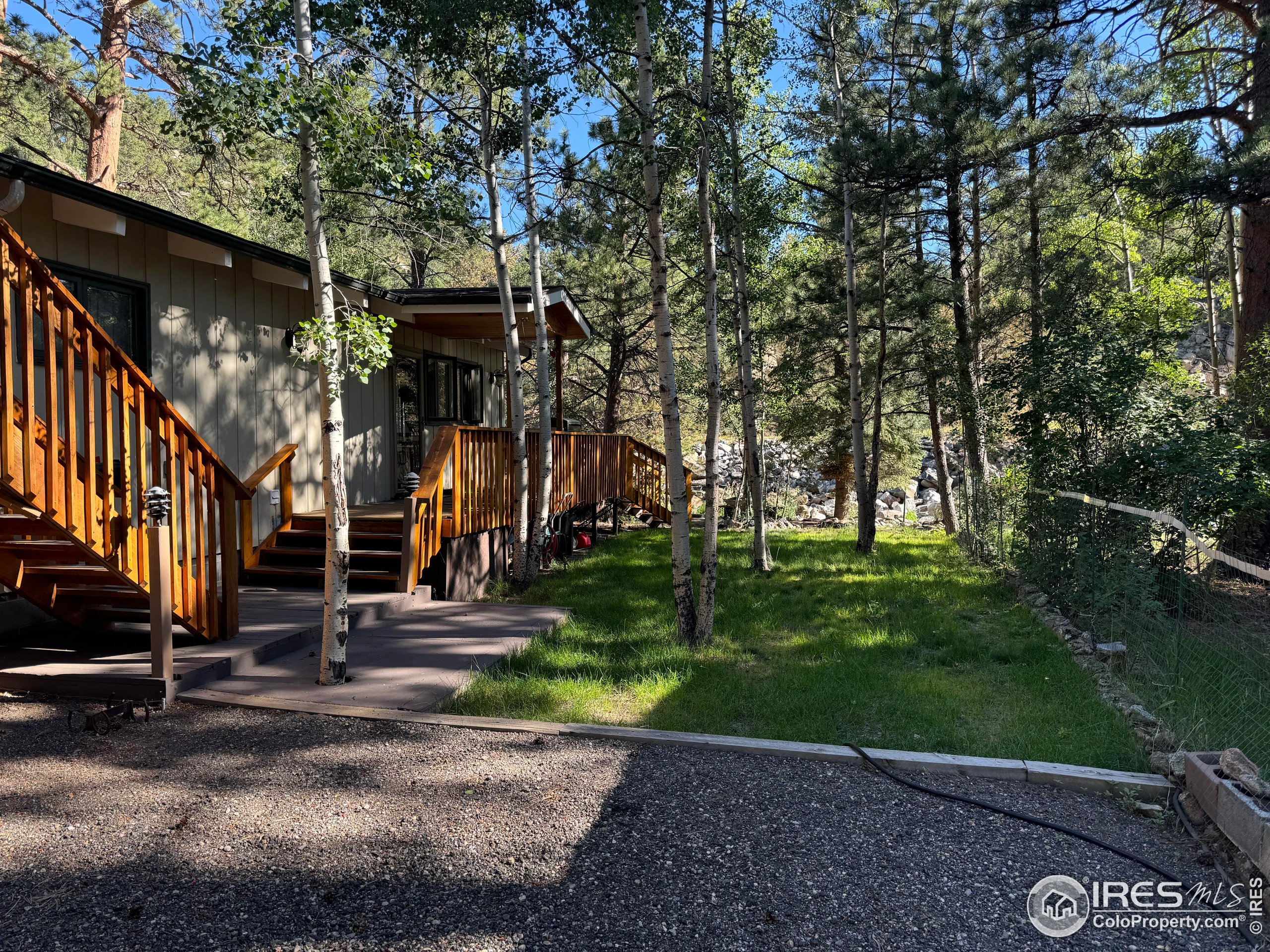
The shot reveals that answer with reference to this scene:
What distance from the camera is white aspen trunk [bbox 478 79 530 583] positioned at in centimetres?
888

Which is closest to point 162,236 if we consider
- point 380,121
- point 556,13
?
point 380,121

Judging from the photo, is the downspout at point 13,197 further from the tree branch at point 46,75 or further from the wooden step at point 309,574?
the tree branch at point 46,75

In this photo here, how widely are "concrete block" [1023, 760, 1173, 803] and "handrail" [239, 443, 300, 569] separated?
249 inches

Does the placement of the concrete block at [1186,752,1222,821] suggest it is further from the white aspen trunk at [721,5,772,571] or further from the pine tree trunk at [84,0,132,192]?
the pine tree trunk at [84,0,132,192]

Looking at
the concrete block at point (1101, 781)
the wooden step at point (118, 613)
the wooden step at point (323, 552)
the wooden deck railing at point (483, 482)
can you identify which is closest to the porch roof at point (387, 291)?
the wooden deck railing at point (483, 482)

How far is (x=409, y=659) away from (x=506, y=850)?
114 inches

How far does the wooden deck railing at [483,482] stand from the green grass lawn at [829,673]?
1211 mm

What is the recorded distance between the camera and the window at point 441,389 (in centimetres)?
1225

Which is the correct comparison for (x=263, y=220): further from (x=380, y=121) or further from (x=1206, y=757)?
(x=1206, y=757)

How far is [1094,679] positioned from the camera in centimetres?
524

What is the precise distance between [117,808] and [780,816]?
108 inches

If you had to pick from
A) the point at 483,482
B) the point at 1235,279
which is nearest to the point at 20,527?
the point at 483,482

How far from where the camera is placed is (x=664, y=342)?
6.20m

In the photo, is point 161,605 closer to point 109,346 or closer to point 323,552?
point 109,346
